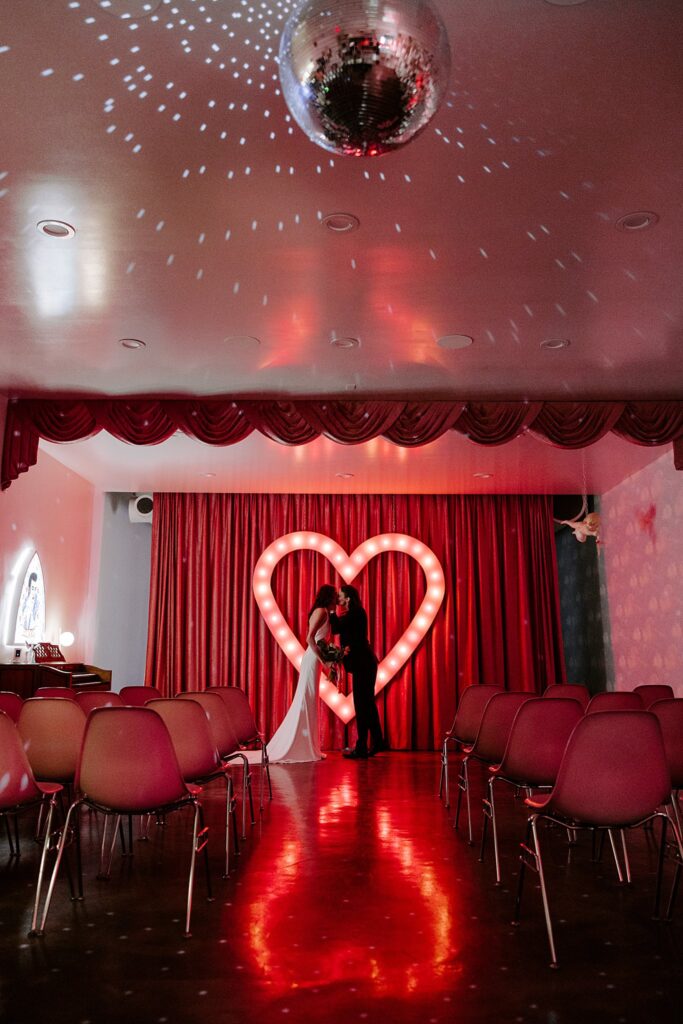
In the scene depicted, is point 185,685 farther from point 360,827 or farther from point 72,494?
point 360,827

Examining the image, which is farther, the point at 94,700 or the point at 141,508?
the point at 141,508

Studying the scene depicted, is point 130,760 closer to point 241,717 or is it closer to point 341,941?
point 341,941

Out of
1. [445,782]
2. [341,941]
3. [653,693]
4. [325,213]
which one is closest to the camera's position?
[341,941]

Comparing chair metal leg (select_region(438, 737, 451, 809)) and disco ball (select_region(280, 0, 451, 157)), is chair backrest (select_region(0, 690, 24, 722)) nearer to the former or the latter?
chair metal leg (select_region(438, 737, 451, 809))

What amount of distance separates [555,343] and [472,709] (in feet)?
8.96

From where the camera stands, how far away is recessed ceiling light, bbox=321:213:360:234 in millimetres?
3879

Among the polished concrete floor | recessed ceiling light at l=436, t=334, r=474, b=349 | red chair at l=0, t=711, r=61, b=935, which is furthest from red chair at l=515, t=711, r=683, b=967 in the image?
recessed ceiling light at l=436, t=334, r=474, b=349

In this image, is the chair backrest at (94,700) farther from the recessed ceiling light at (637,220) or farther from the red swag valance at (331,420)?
the recessed ceiling light at (637,220)

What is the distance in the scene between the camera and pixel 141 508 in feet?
36.8

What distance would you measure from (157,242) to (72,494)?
588 cm

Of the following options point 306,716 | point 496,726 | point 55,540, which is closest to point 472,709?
point 496,726

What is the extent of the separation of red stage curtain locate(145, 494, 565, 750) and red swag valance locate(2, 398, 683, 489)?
13.0ft

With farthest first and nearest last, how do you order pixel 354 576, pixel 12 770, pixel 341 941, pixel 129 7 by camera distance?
pixel 354 576, pixel 12 770, pixel 341 941, pixel 129 7

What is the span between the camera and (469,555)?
10406 millimetres
